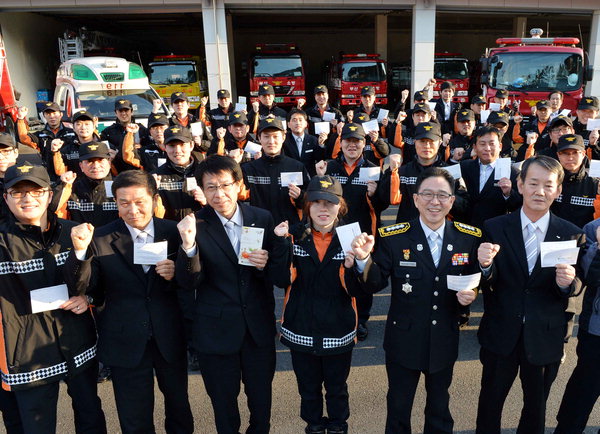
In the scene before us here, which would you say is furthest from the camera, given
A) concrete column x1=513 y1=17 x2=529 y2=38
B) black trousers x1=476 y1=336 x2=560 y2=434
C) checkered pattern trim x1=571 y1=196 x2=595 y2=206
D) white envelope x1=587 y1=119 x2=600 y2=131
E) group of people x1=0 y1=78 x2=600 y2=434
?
concrete column x1=513 y1=17 x2=529 y2=38

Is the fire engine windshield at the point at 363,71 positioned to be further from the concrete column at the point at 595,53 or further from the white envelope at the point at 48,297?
the white envelope at the point at 48,297

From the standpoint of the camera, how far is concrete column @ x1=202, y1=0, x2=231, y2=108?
53.9 feet

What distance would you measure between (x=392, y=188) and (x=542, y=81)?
9695 mm

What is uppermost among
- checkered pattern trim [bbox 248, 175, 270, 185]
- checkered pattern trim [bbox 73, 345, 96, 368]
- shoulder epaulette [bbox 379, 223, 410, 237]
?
checkered pattern trim [bbox 248, 175, 270, 185]

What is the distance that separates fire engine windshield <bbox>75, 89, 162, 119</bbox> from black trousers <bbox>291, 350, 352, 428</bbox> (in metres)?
9.51

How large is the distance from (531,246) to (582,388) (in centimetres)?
106

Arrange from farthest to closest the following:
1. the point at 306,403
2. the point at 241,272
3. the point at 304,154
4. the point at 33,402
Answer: the point at 304,154, the point at 306,403, the point at 241,272, the point at 33,402

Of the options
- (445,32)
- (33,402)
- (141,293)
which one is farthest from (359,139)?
(445,32)

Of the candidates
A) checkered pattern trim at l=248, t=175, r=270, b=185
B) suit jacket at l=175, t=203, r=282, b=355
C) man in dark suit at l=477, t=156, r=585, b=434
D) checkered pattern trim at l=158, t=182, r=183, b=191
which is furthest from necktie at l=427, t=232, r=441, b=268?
checkered pattern trim at l=158, t=182, r=183, b=191

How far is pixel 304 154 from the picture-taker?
6543 millimetres

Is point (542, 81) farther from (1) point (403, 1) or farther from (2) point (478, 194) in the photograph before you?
(2) point (478, 194)

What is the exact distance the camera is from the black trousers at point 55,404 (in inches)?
112

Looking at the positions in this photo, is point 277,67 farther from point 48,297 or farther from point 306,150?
point 48,297

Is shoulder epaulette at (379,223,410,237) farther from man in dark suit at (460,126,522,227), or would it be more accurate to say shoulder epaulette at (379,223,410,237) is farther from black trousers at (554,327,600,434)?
man in dark suit at (460,126,522,227)
